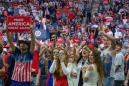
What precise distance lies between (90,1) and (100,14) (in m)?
3.23

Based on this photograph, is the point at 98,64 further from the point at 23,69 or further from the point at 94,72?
the point at 23,69

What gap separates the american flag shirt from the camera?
36.9ft

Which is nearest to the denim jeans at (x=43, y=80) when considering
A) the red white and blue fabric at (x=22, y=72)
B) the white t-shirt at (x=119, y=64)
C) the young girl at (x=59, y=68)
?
the white t-shirt at (x=119, y=64)

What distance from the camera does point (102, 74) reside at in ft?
36.9

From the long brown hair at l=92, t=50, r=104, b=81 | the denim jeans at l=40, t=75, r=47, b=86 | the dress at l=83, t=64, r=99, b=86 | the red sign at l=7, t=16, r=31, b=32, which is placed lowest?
the denim jeans at l=40, t=75, r=47, b=86

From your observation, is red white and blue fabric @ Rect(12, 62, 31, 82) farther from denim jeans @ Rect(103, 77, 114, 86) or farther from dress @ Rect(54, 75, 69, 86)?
denim jeans @ Rect(103, 77, 114, 86)

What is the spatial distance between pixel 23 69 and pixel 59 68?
29.0 inches

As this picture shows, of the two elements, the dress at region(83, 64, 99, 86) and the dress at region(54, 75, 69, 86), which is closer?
the dress at region(83, 64, 99, 86)

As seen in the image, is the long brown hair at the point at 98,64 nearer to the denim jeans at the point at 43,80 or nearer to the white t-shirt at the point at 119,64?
the white t-shirt at the point at 119,64

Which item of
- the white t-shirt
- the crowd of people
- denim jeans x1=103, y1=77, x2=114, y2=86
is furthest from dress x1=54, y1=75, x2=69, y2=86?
the white t-shirt

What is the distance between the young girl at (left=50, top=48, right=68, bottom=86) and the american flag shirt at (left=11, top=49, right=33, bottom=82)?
0.46 m

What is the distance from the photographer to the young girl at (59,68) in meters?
11.4

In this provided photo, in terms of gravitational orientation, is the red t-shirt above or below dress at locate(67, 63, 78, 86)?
above

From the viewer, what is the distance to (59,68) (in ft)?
37.9
